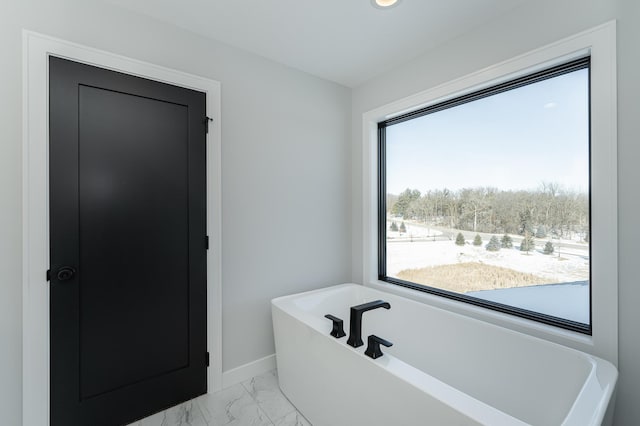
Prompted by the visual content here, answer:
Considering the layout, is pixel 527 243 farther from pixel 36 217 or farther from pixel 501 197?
pixel 36 217

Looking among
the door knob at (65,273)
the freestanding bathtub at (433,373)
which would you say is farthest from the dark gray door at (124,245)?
the freestanding bathtub at (433,373)

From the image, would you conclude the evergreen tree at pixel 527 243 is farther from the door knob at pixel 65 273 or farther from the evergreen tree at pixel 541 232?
the door knob at pixel 65 273

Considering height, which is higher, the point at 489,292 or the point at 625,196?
the point at 625,196

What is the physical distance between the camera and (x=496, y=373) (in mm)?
1699

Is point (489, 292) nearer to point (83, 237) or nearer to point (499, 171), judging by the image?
point (499, 171)

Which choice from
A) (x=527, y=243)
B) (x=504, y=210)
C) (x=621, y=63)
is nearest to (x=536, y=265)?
(x=527, y=243)

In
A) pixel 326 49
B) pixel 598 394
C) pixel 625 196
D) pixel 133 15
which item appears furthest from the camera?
pixel 326 49

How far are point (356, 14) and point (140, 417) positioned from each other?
3.00 meters

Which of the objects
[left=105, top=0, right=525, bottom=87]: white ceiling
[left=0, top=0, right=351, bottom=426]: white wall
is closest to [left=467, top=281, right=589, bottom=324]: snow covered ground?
[left=0, top=0, right=351, bottom=426]: white wall

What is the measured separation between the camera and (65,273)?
63.7 inches

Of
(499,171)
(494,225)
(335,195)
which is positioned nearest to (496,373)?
(494,225)

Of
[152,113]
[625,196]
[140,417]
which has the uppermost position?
[152,113]

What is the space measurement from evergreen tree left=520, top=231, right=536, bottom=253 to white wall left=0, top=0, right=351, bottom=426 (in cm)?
152

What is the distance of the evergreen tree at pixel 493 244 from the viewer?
2.06 metres
